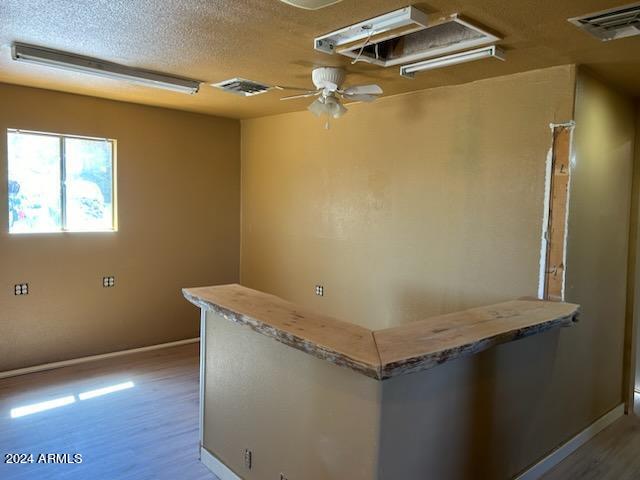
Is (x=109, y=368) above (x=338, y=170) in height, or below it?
below

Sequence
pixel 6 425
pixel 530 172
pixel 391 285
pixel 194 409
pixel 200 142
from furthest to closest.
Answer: pixel 200 142, pixel 391 285, pixel 194 409, pixel 6 425, pixel 530 172

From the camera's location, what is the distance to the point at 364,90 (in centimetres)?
306

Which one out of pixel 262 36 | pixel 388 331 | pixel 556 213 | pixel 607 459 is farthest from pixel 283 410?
pixel 607 459

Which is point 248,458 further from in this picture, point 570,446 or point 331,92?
point 331,92

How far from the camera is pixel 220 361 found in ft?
9.37

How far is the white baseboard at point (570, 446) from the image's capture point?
2840 millimetres

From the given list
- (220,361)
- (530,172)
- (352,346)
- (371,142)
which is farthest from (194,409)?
(530,172)

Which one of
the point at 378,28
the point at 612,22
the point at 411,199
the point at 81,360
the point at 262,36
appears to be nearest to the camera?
the point at 612,22

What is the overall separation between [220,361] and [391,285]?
178 centimetres

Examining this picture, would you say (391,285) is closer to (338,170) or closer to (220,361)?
(338,170)

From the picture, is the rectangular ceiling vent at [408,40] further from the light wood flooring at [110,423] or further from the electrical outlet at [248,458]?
the light wood flooring at [110,423]

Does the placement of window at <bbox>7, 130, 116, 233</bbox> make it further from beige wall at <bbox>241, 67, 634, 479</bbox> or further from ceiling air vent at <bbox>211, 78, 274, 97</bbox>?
beige wall at <bbox>241, 67, 634, 479</bbox>

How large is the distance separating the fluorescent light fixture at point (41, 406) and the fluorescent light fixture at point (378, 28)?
3.27 meters

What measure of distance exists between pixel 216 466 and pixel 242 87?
8.91ft
